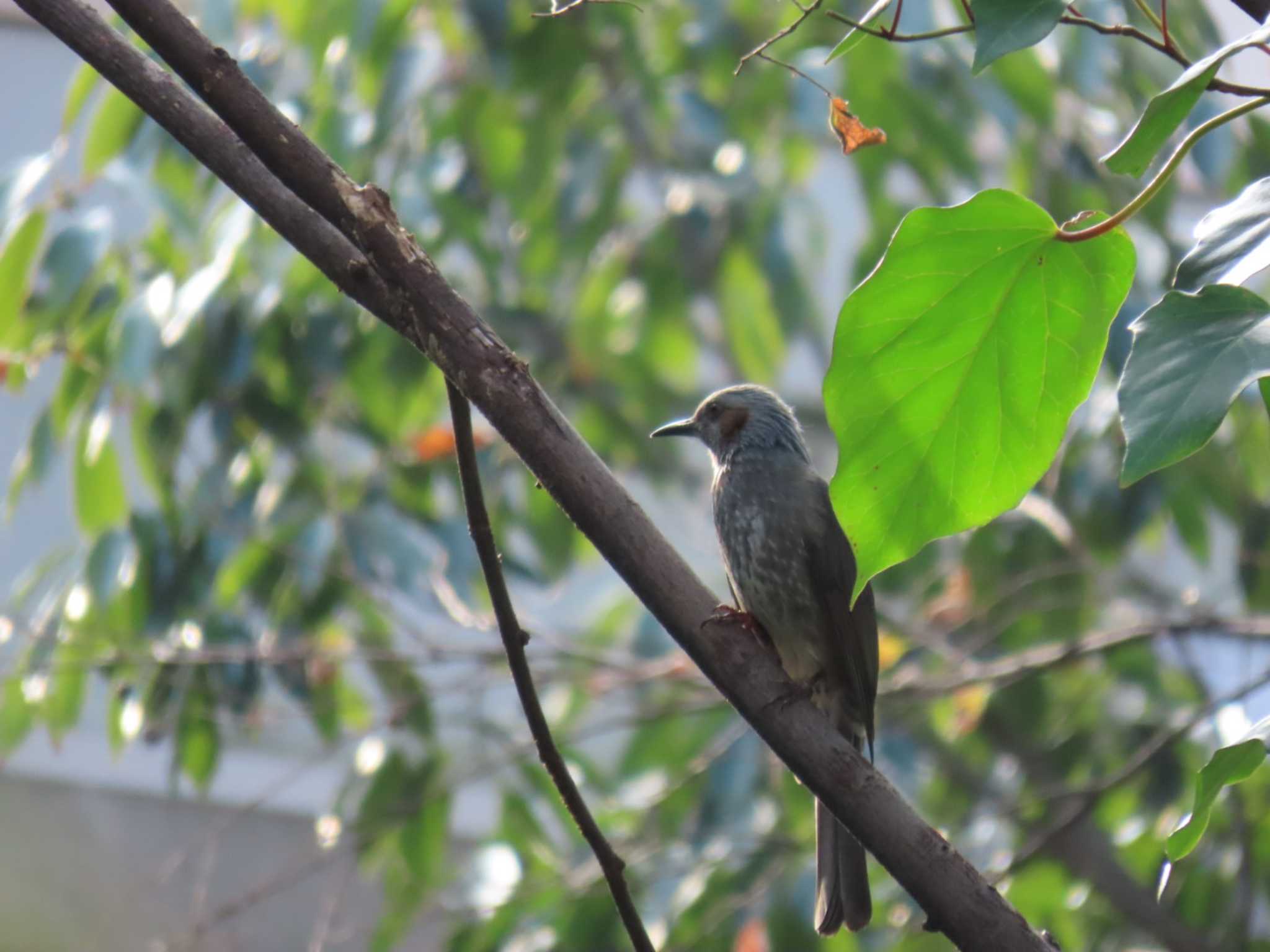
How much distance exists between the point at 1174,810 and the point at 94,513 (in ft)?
10.6

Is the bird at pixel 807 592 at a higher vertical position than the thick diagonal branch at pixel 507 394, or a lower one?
higher

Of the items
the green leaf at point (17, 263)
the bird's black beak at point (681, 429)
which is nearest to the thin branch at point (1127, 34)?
the bird's black beak at point (681, 429)

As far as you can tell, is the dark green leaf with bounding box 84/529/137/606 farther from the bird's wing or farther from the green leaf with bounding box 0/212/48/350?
the bird's wing

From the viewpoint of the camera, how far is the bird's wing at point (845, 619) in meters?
3.13

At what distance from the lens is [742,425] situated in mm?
3691

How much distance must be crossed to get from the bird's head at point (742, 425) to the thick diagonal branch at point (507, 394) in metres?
1.94

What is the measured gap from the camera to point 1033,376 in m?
1.45

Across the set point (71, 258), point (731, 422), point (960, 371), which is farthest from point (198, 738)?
point (960, 371)

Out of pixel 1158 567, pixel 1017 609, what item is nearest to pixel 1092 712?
pixel 1017 609

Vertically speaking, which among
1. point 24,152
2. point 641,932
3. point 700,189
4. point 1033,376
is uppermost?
point 24,152

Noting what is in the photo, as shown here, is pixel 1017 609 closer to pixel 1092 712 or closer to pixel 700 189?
pixel 1092 712

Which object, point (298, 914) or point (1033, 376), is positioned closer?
point (1033, 376)

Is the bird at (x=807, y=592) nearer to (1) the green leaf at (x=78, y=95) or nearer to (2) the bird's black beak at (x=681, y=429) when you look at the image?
(2) the bird's black beak at (x=681, y=429)

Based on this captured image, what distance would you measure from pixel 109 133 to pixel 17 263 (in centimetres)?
41
